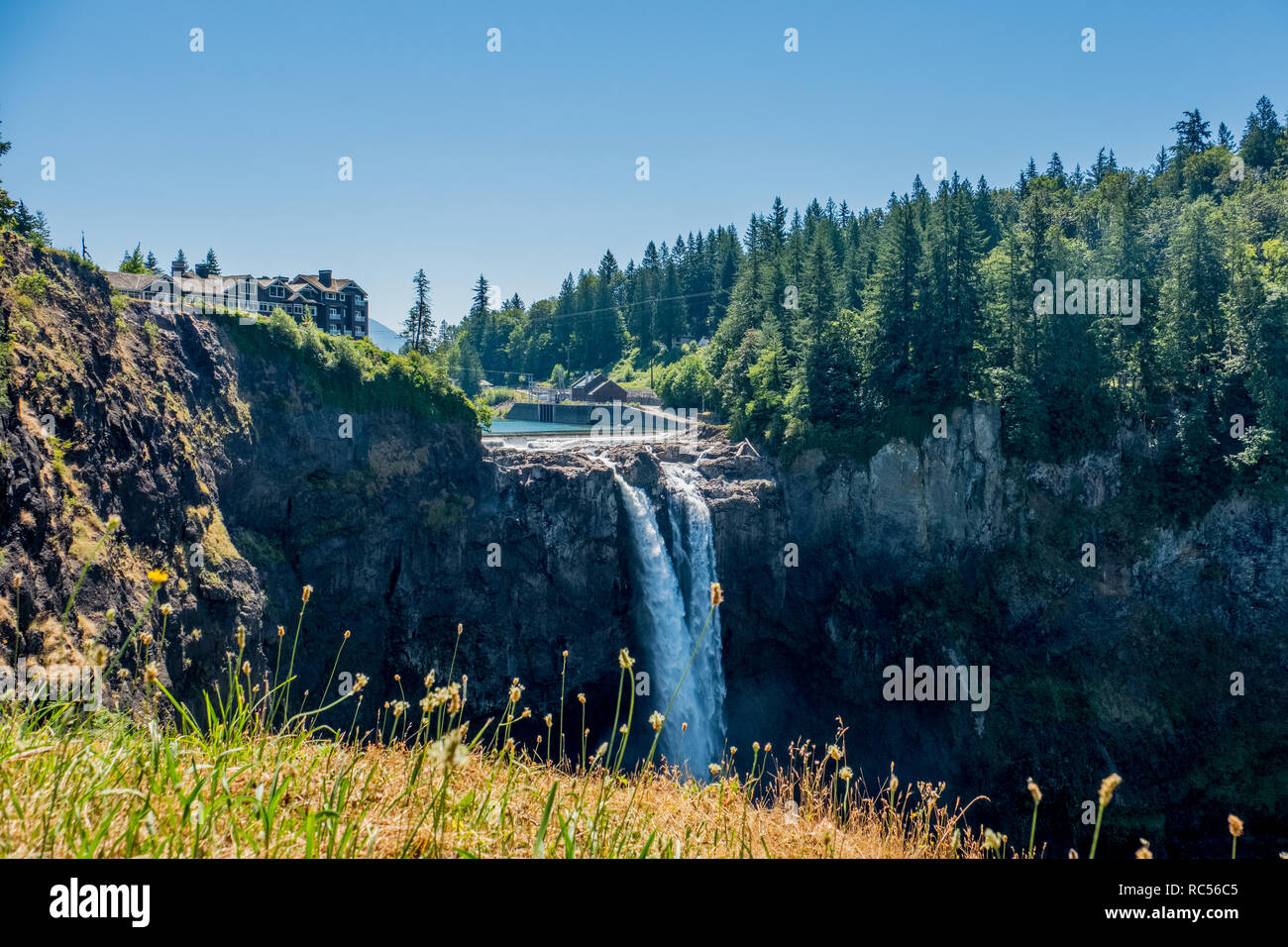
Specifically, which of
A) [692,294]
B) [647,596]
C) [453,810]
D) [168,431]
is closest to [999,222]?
[692,294]

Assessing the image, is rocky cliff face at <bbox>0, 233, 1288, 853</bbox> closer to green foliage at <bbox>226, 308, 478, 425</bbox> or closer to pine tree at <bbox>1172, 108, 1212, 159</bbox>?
green foliage at <bbox>226, 308, 478, 425</bbox>

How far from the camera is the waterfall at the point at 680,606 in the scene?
102 ft

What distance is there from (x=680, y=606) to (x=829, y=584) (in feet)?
28.2

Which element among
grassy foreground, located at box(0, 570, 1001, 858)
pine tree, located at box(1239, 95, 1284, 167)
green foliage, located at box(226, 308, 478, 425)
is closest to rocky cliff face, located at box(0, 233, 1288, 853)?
green foliage, located at box(226, 308, 478, 425)

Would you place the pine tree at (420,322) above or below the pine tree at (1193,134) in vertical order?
below

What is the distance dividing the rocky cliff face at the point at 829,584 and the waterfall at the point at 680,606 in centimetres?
75

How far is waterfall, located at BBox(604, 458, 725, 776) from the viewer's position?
3108 cm

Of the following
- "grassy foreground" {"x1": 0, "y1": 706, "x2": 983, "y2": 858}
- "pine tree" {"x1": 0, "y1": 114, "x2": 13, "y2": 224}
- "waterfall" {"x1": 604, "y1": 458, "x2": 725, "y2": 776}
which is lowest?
"waterfall" {"x1": 604, "y1": 458, "x2": 725, "y2": 776}

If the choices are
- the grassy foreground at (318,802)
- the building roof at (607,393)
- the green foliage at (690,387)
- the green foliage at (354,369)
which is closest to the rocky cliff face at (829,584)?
the green foliage at (354,369)

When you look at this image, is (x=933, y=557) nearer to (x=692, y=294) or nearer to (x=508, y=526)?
(x=508, y=526)

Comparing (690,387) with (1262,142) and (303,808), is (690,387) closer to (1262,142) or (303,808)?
(303,808)

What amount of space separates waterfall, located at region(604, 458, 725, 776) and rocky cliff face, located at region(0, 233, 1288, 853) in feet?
2.44

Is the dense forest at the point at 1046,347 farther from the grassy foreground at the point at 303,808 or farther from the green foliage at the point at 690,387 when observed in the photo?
the grassy foreground at the point at 303,808

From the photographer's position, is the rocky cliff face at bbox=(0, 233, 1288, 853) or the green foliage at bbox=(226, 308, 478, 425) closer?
the rocky cliff face at bbox=(0, 233, 1288, 853)
